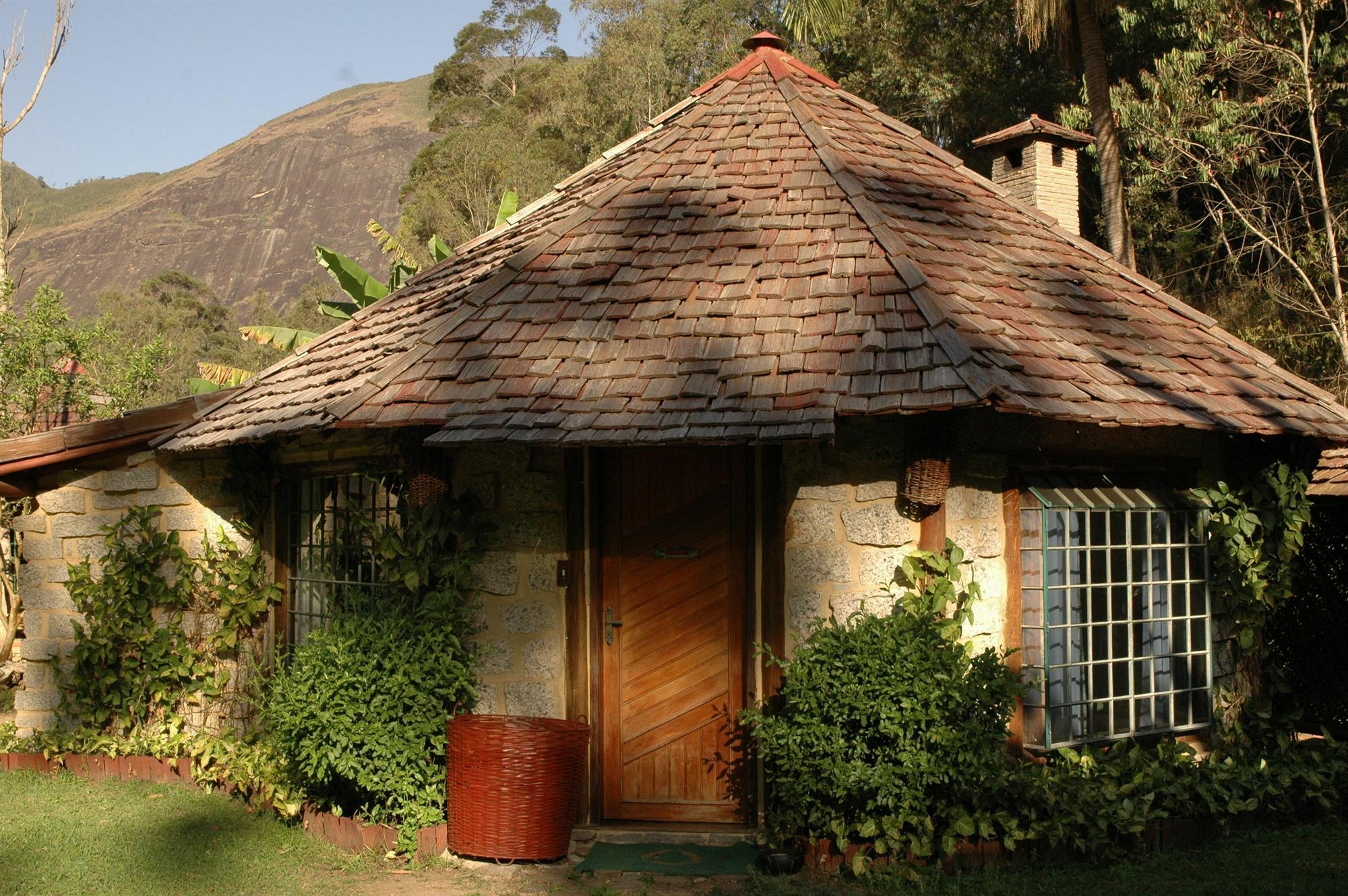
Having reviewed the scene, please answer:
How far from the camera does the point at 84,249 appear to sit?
81625mm

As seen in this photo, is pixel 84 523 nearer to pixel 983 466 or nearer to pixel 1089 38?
pixel 983 466

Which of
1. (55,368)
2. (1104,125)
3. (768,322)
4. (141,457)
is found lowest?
(141,457)

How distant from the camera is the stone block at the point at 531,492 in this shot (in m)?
6.61

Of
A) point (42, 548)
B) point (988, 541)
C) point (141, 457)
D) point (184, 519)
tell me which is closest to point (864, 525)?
point (988, 541)

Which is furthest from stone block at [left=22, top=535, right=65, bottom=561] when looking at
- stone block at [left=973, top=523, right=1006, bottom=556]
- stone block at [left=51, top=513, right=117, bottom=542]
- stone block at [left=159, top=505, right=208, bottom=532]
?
stone block at [left=973, top=523, right=1006, bottom=556]

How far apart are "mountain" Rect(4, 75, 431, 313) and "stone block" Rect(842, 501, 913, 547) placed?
68024 mm

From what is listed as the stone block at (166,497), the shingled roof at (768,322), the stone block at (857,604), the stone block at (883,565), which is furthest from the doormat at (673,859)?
the stone block at (166,497)

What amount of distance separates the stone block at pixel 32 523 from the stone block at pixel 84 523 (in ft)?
0.60

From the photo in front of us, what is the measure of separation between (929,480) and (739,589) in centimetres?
130

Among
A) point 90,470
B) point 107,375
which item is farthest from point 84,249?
point 90,470

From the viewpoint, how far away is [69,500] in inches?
330

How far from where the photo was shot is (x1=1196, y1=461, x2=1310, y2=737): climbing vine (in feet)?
23.7

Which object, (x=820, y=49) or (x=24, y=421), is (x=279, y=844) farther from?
(x=820, y=49)

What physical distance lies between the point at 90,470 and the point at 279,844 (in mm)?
3392
